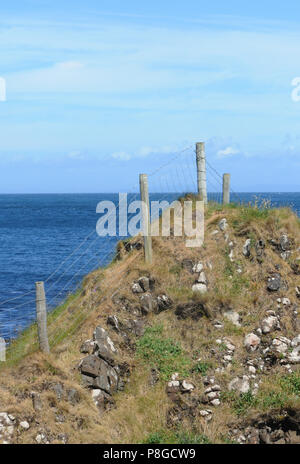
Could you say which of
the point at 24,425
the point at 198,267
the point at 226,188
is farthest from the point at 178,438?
the point at 226,188

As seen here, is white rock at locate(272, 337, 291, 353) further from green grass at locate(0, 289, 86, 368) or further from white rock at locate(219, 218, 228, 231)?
green grass at locate(0, 289, 86, 368)

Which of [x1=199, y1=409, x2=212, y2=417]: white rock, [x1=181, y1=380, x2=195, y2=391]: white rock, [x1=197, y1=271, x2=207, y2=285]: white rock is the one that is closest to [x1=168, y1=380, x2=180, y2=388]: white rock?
[x1=181, y1=380, x2=195, y2=391]: white rock

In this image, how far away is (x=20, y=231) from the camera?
72750mm

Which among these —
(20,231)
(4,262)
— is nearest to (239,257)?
(4,262)

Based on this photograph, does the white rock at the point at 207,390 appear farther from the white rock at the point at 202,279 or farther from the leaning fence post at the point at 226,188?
the leaning fence post at the point at 226,188

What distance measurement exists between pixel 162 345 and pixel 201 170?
7320 mm

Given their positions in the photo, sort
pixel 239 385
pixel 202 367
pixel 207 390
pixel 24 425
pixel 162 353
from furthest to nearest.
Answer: pixel 162 353, pixel 202 367, pixel 239 385, pixel 207 390, pixel 24 425

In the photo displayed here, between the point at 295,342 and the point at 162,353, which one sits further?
the point at 295,342

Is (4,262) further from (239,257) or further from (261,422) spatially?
(261,422)

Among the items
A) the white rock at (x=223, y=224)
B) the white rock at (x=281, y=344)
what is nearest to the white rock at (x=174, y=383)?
the white rock at (x=281, y=344)

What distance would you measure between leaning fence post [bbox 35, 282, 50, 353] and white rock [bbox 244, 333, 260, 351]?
5.40 m

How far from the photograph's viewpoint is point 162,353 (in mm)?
15016

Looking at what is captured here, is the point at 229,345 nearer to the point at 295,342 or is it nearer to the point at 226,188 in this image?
the point at 295,342

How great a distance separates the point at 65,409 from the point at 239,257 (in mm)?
7642
